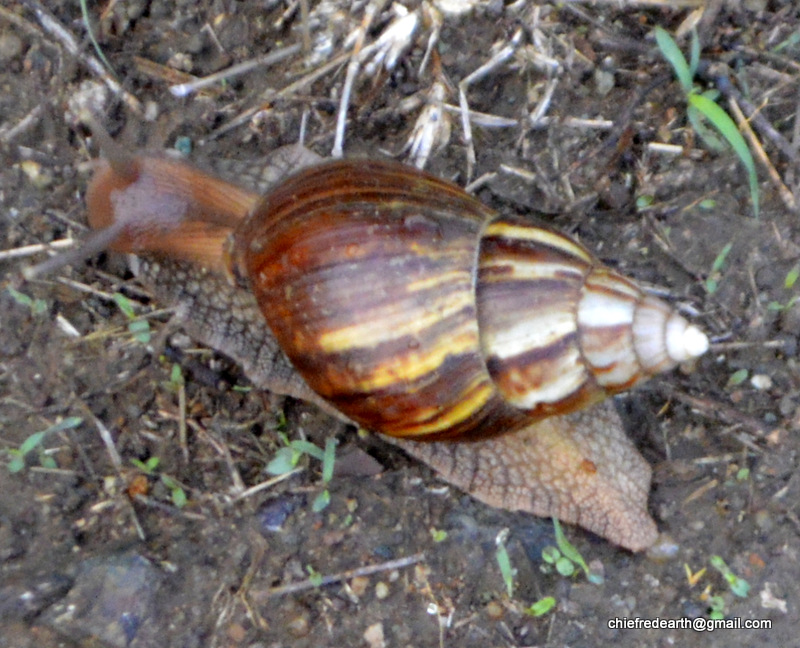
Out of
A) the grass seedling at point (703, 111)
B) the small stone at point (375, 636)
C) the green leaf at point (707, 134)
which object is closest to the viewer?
the small stone at point (375, 636)

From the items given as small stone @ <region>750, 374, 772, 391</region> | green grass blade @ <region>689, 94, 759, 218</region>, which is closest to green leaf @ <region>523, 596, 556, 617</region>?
small stone @ <region>750, 374, 772, 391</region>

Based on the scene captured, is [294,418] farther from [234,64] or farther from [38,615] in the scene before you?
[234,64]

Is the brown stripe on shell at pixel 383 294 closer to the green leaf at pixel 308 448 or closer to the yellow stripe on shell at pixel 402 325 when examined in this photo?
the yellow stripe on shell at pixel 402 325

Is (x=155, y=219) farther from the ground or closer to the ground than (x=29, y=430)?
farther from the ground

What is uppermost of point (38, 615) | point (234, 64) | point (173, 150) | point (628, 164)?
point (234, 64)

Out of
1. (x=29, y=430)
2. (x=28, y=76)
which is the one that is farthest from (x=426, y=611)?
(x=28, y=76)

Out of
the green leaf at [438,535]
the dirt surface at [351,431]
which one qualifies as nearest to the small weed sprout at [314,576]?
the dirt surface at [351,431]
